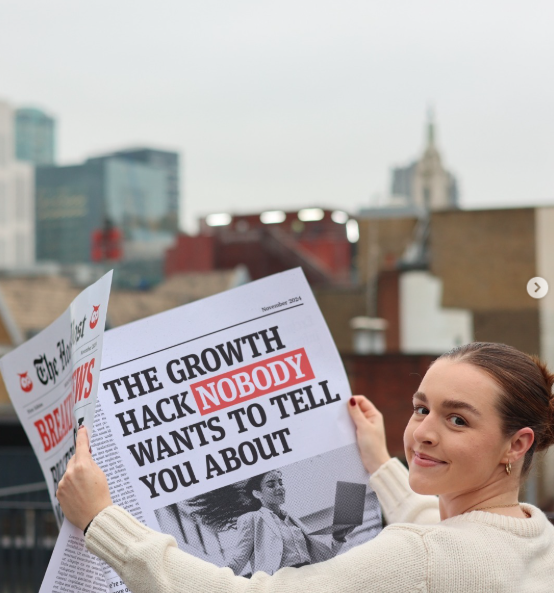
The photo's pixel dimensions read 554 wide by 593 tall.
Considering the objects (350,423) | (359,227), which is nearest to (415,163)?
(359,227)

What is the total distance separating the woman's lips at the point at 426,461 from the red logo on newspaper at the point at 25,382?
91 cm

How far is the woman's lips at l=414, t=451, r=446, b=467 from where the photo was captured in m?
1.55

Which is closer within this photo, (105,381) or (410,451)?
(410,451)

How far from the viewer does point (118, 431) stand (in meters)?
1.79

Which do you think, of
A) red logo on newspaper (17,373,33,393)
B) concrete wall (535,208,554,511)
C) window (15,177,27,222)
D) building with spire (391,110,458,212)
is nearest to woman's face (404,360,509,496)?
red logo on newspaper (17,373,33,393)

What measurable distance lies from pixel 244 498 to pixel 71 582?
1.28ft

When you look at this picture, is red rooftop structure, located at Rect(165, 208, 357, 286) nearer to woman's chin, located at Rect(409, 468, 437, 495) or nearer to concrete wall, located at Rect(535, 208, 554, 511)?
concrete wall, located at Rect(535, 208, 554, 511)

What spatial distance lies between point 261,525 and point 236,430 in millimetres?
206

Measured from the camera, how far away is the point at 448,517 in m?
1.62

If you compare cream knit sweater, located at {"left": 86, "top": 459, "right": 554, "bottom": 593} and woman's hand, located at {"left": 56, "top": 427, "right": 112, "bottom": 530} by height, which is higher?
woman's hand, located at {"left": 56, "top": 427, "right": 112, "bottom": 530}

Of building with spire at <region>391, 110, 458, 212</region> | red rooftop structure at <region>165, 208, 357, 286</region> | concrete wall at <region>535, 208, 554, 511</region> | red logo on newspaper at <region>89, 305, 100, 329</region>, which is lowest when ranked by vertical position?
red rooftop structure at <region>165, 208, 357, 286</region>

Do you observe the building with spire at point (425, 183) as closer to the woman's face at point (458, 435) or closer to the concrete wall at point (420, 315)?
the concrete wall at point (420, 315)

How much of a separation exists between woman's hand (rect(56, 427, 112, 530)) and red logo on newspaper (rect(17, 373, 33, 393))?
39 centimetres

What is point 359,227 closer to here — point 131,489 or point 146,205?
point 131,489
